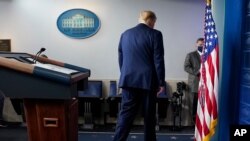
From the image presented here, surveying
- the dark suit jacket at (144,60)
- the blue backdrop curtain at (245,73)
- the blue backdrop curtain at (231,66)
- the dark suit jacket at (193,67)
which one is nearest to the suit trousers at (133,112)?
the dark suit jacket at (144,60)

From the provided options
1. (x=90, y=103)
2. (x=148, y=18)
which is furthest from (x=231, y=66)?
(x=90, y=103)

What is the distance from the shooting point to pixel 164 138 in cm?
483

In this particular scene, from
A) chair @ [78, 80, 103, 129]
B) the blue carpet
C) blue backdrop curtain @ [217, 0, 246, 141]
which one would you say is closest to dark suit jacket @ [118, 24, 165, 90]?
blue backdrop curtain @ [217, 0, 246, 141]

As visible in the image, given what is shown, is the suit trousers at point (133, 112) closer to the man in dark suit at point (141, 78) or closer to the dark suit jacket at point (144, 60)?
the man in dark suit at point (141, 78)

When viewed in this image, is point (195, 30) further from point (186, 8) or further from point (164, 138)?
point (164, 138)

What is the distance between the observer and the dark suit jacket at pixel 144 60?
3332 mm

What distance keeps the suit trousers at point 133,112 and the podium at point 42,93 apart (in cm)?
116

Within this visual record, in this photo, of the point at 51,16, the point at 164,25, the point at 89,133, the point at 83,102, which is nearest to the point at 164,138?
the point at 89,133

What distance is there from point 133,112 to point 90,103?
230cm

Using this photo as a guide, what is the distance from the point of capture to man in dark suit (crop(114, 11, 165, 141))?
11.0ft

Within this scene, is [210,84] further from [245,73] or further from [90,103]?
[90,103]

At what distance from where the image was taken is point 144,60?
339cm

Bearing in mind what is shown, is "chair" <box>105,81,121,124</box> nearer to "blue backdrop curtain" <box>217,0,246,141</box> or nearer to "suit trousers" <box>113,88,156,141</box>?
"suit trousers" <box>113,88,156,141</box>

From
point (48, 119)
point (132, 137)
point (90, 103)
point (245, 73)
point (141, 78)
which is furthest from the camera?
point (90, 103)
